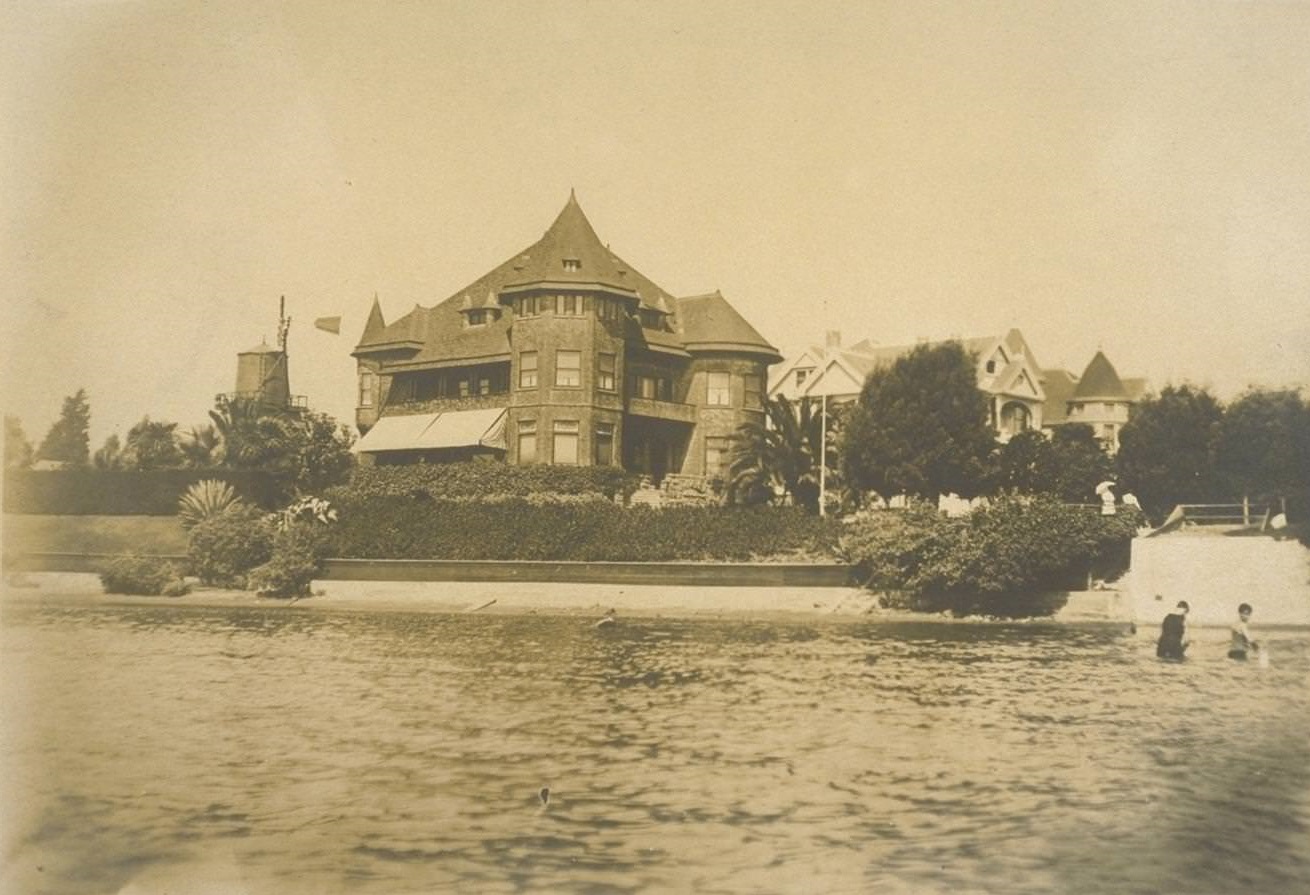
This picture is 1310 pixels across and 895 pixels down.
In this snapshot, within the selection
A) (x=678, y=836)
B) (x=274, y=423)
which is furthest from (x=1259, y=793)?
(x=274, y=423)

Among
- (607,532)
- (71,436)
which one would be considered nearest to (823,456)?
(607,532)

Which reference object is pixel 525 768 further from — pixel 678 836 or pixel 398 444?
pixel 398 444

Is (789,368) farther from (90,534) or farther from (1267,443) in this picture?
(90,534)

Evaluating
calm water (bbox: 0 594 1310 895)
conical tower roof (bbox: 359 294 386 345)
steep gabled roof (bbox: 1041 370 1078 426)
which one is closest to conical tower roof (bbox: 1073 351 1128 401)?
steep gabled roof (bbox: 1041 370 1078 426)

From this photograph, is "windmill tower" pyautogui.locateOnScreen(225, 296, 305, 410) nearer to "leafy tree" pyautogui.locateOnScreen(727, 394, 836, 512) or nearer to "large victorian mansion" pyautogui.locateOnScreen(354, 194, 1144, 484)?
"large victorian mansion" pyautogui.locateOnScreen(354, 194, 1144, 484)

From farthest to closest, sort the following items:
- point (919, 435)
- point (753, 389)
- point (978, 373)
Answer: point (753, 389) < point (919, 435) < point (978, 373)

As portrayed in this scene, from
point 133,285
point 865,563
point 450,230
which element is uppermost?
point 450,230
